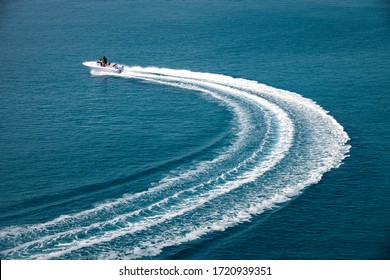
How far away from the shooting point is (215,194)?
225 ft

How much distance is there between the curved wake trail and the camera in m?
58.6

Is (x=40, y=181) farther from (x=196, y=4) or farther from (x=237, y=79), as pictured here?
(x=196, y=4)

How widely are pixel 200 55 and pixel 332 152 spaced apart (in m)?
58.6

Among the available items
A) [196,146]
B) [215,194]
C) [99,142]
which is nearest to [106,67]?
[99,142]

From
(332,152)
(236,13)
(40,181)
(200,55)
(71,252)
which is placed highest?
(236,13)

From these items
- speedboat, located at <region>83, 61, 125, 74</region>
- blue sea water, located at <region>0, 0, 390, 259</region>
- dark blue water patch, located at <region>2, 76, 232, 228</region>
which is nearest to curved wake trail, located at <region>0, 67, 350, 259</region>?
blue sea water, located at <region>0, 0, 390, 259</region>

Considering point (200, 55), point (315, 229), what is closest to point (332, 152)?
point (315, 229)

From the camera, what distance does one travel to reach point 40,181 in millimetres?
71750

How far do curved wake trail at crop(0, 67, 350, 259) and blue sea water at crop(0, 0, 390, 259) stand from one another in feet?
0.67

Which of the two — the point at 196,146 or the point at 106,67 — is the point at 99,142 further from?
the point at 106,67

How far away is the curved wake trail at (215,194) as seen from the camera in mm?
58594

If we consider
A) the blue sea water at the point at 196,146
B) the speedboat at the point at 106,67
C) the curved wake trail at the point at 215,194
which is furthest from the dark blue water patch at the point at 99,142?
the speedboat at the point at 106,67

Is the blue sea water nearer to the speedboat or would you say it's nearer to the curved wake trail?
the curved wake trail

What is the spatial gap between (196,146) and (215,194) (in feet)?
51.4
